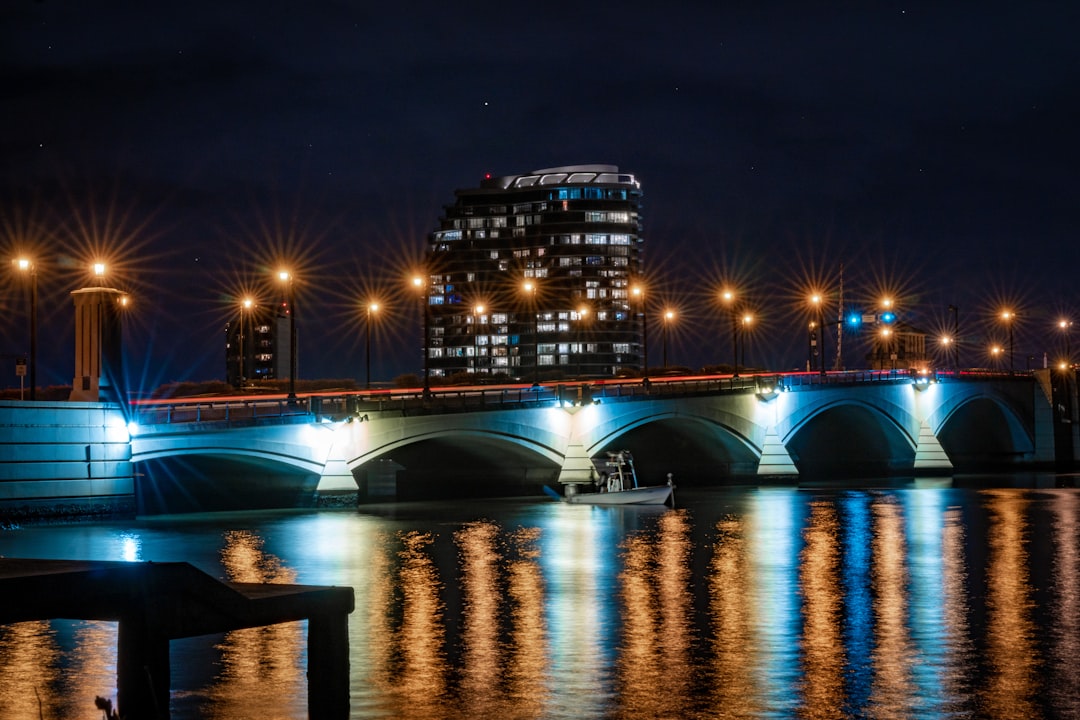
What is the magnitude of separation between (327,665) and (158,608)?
254cm

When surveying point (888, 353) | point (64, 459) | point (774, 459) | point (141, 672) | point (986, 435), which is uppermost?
point (888, 353)

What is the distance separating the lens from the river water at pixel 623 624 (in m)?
22.2

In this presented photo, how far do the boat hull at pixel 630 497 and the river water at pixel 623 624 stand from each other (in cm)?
1227

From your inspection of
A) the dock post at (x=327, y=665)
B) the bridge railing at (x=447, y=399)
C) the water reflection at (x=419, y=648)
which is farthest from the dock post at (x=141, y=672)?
the bridge railing at (x=447, y=399)

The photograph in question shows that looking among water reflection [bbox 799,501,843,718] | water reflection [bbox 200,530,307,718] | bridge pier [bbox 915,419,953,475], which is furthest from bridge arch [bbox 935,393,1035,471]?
water reflection [bbox 200,530,307,718]

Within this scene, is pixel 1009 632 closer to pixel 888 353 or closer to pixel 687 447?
pixel 687 447

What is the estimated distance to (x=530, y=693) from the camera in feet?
74.3

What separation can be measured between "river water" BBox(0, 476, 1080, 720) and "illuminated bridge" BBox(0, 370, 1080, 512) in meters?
5.58

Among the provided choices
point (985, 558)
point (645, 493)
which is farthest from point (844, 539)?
point (645, 493)

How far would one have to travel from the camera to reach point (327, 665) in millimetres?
17672

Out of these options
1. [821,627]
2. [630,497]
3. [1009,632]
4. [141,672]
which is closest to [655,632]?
[821,627]

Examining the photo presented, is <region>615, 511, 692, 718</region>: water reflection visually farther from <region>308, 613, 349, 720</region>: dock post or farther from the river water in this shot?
<region>308, 613, 349, 720</region>: dock post

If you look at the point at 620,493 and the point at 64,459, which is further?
the point at 620,493

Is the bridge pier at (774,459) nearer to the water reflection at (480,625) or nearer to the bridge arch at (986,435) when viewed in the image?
the bridge arch at (986,435)
